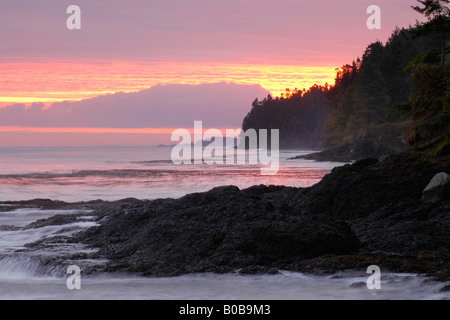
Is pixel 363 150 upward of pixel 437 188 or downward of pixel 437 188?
downward

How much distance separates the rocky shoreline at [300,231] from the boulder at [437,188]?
0.44 ft

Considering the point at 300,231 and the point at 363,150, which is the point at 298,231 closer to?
the point at 300,231

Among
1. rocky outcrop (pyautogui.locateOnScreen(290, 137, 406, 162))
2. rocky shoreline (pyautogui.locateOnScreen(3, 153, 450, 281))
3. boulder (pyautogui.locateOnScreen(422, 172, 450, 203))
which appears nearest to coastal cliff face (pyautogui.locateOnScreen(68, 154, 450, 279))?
rocky shoreline (pyautogui.locateOnScreen(3, 153, 450, 281))

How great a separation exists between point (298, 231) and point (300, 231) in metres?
0.04

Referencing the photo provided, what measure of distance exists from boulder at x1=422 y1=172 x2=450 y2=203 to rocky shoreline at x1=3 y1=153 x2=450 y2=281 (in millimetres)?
133

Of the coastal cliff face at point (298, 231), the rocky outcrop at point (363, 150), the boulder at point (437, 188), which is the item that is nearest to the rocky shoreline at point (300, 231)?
the coastal cliff face at point (298, 231)

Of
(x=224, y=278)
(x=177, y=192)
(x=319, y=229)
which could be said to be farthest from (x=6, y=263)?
(x=177, y=192)

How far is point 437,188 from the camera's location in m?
14.7

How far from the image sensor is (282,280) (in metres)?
10.6

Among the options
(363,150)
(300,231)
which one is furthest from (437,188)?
(363,150)

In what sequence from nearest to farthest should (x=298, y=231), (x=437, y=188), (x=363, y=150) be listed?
(x=298, y=231), (x=437, y=188), (x=363, y=150)

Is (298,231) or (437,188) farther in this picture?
(437,188)

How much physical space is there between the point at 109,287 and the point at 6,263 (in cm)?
344

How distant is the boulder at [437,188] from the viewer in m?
14.6
